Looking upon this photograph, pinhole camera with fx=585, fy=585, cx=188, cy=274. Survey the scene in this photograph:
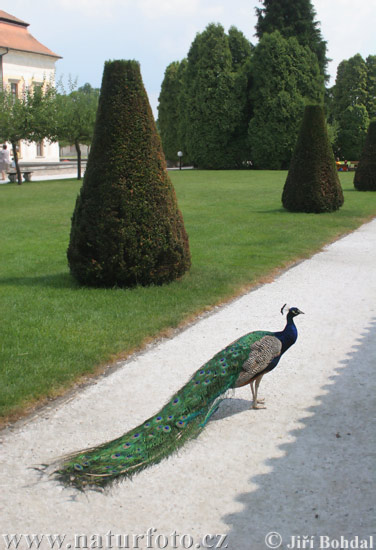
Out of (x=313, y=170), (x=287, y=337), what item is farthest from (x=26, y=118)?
(x=287, y=337)

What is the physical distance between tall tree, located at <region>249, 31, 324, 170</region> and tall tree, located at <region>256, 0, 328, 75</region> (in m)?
3.23

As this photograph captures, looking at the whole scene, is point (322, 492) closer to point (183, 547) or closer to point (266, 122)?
point (183, 547)

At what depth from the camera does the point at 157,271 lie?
28.4ft

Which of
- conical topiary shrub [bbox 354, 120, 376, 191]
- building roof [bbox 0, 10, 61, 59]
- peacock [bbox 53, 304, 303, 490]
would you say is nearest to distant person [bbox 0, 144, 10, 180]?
building roof [bbox 0, 10, 61, 59]

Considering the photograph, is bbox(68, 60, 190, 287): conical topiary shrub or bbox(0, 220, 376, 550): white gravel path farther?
bbox(68, 60, 190, 287): conical topiary shrub

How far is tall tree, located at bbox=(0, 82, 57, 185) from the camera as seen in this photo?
31281 millimetres

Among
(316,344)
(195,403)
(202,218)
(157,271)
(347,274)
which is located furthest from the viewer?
(202,218)

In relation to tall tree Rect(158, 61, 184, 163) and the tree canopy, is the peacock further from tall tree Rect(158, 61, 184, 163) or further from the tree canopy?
tall tree Rect(158, 61, 184, 163)

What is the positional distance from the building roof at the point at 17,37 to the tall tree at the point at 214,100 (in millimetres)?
15217

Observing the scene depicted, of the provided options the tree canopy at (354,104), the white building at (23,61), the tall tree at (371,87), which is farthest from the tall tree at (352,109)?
the white building at (23,61)

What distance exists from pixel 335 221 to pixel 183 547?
46.3ft

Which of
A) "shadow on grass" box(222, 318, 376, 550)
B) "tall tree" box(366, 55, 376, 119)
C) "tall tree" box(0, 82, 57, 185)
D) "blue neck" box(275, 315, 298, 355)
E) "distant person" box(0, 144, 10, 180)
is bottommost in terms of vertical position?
"shadow on grass" box(222, 318, 376, 550)

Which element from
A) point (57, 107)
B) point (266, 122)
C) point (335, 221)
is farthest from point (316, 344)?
point (266, 122)

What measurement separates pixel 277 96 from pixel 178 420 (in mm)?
42303
